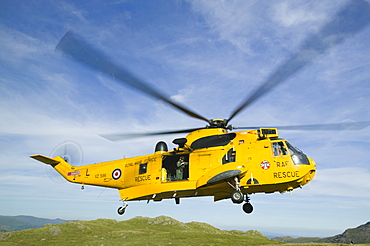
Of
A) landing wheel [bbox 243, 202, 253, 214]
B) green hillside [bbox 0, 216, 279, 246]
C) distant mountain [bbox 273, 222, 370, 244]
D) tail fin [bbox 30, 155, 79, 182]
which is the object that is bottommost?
landing wheel [bbox 243, 202, 253, 214]

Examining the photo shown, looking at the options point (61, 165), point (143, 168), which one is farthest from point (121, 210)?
point (61, 165)

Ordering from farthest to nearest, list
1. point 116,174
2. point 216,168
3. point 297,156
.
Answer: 1. point 116,174
2. point 216,168
3. point 297,156

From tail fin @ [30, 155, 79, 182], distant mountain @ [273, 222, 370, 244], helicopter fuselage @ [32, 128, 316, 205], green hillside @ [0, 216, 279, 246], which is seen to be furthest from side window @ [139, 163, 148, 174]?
distant mountain @ [273, 222, 370, 244]

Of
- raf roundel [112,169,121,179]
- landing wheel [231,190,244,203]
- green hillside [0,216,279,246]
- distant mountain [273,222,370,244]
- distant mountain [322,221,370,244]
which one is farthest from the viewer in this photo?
distant mountain [322,221,370,244]

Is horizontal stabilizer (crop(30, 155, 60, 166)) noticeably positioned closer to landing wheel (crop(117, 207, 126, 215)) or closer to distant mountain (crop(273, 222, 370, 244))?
landing wheel (crop(117, 207, 126, 215))

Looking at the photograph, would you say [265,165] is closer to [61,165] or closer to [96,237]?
[61,165]

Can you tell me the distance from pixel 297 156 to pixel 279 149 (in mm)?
1017

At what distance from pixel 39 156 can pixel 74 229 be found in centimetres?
5660

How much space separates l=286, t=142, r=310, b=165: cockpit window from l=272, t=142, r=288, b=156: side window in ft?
1.02

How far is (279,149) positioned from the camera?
53.7ft

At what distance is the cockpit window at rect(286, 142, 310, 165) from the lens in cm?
1573

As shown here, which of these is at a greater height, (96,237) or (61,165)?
(61,165)

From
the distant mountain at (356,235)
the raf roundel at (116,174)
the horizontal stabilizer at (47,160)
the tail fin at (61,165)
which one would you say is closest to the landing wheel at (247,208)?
the raf roundel at (116,174)

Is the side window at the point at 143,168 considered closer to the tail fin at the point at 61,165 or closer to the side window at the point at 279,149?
the tail fin at the point at 61,165
